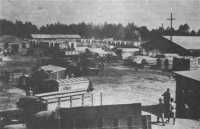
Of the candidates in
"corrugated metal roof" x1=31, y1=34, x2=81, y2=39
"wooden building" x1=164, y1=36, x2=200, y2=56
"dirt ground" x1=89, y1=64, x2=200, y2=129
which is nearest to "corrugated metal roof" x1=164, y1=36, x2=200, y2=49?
"wooden building" x1=164, y1=36, x2=200, y2=56

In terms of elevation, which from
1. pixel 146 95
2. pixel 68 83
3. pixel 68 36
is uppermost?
pixel 68 36

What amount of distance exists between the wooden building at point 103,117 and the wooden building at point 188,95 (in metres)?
1.82

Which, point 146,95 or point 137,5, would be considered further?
point 146,95

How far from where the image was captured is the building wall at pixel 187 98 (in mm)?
6335

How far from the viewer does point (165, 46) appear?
19.9m

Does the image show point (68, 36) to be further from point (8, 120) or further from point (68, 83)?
point (8, 120)

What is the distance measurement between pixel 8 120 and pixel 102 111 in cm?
192

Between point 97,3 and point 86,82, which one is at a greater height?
point 97,3

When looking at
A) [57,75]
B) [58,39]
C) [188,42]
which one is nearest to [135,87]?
[57,75]

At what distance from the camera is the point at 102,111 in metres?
5.05

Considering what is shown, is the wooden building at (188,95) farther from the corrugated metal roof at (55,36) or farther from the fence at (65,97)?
the corrugated metal roof at (55,36)

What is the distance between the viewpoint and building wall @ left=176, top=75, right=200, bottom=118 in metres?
6.34

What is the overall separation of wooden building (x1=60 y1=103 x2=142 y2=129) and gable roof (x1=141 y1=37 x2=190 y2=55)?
12.9 m

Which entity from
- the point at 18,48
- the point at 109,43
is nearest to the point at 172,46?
the point at 109,43
